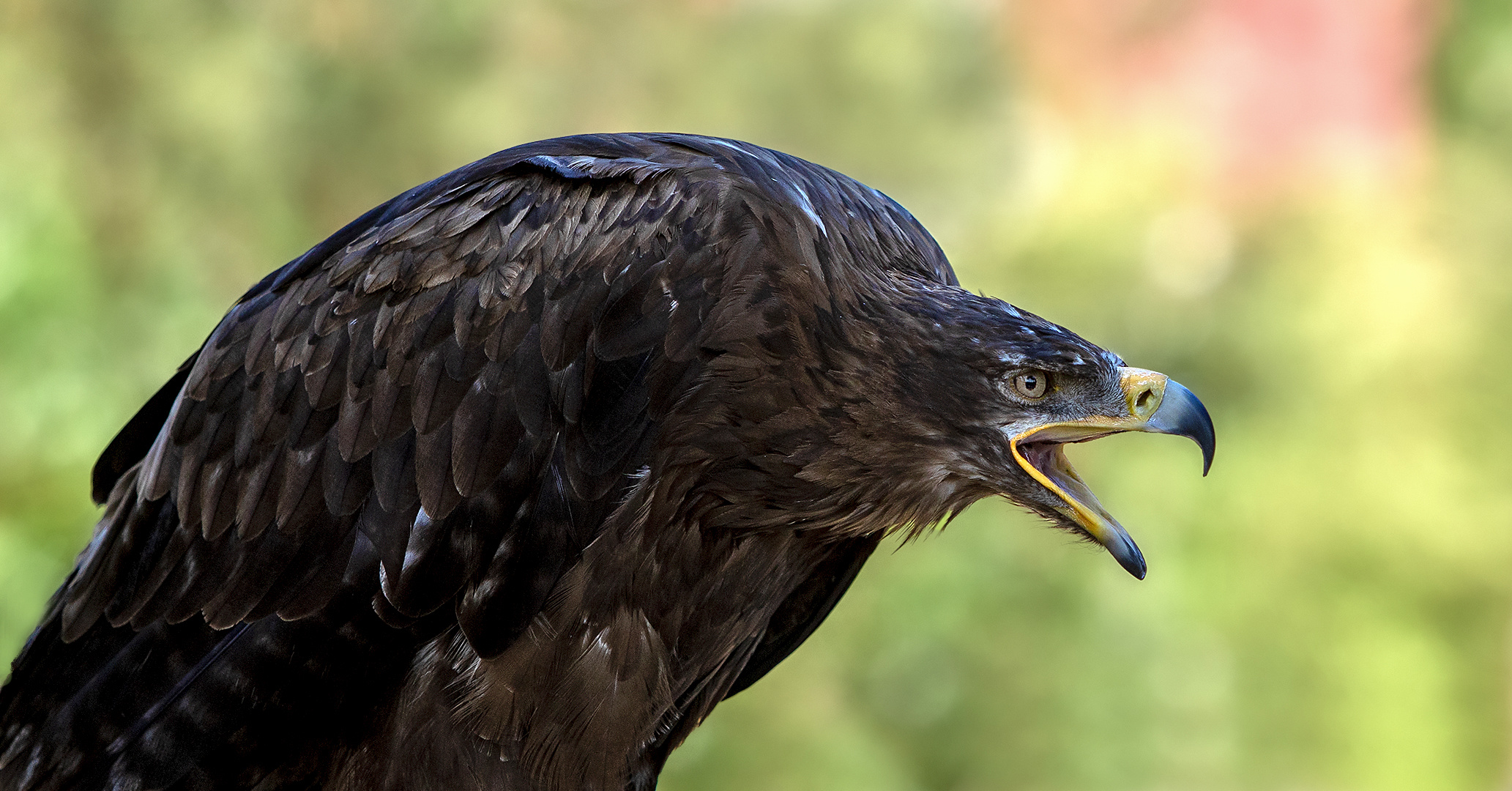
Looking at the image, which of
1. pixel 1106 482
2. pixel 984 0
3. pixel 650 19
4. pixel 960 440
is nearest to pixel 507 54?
pixel 650 19

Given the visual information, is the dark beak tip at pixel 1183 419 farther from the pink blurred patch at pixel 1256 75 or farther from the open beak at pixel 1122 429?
the pink blurred patch at pixel 1256 75

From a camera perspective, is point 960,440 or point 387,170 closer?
point 960,440

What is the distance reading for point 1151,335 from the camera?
8.19m

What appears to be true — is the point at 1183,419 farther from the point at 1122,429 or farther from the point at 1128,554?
the point at 1128,554

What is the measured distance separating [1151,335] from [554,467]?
6027mm

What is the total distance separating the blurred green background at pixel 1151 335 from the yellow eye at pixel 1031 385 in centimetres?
510

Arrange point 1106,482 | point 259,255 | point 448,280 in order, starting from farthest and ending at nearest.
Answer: point 1106,482, point 259,255, point 448,280

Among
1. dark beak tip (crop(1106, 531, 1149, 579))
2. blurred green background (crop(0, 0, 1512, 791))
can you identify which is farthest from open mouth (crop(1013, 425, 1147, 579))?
blurred green background (crop(0, 0, 1512, 791))

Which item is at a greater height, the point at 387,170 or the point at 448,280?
the point at 448,280

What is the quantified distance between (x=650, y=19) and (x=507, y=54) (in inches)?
33.3

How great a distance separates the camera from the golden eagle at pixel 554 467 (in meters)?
2.75

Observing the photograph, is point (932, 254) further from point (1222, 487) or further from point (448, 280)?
point (1222, 487)

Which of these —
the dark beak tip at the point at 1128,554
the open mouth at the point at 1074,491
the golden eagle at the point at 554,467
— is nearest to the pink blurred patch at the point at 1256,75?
the golden eagle at the point at 554,467

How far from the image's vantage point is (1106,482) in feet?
26.1
